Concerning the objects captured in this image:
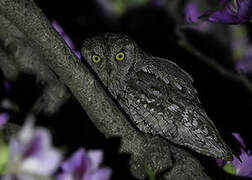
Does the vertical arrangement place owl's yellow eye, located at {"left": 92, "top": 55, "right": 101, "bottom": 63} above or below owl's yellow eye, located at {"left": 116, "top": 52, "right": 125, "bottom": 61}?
above

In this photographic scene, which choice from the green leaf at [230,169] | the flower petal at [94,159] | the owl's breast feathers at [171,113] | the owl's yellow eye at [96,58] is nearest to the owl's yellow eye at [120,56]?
the owl's yellow eye at [96,58]

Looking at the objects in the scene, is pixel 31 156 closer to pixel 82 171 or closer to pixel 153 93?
pixel 82 171

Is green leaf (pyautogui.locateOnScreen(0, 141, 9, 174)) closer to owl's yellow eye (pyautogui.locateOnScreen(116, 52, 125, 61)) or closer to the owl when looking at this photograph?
the owl

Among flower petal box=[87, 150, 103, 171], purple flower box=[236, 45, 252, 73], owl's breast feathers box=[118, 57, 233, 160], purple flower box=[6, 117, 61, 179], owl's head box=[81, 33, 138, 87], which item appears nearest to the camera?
purple flower box=[6, 117, 61, 179]

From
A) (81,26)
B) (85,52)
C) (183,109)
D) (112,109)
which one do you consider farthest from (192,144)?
(81,26)

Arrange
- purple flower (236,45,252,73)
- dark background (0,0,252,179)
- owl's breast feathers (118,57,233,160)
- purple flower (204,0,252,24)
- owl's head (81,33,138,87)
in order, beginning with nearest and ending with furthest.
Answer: purple flower (204,0,252,24), dark background (0,0,252,179), owl's breast feathers (118,57,233,160), owl's head (81,33,138,87), purple flower (236,45,252,73)

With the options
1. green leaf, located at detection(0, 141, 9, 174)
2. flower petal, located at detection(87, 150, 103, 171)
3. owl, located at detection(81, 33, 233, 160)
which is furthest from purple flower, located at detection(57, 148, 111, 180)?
owl, located at detection(81, 33, 233, 160)

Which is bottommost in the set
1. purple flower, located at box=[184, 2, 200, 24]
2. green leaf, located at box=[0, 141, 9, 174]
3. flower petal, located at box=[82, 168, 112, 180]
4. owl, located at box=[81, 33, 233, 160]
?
owl, located at box=[81, 33, 233, 160]
